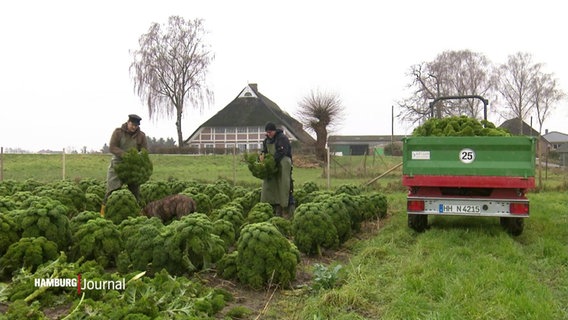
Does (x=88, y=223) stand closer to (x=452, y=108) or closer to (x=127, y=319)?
(x=127, y=319)

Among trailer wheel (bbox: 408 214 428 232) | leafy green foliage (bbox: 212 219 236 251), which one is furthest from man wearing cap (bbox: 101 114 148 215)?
trailer wheel (bbox: 408 214 428 232)

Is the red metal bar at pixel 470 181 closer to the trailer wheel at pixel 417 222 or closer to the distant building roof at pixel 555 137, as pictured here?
the trailer wheel at pixel 417 222

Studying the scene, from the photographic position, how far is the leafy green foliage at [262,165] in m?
8.34

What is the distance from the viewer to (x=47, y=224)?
5043mm

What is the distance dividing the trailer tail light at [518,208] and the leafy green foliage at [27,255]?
5.65 m

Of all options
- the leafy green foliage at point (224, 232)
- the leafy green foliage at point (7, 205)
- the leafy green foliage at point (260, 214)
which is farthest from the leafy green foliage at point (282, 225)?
the leafy green foliage at point (7, 205)

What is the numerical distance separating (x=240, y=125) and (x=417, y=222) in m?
44.0

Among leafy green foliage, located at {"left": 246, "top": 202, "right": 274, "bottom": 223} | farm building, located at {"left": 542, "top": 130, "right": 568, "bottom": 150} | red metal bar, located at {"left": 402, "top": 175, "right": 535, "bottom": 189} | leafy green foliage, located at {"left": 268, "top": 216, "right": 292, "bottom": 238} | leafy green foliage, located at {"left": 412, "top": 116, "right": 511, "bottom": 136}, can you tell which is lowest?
leafy green foliage, located at {"left": 268, "top": 216, "right": 292, "bottom": 238}

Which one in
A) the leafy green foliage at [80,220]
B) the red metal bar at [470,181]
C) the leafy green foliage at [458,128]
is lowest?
the leafy green foliage at [80,220]

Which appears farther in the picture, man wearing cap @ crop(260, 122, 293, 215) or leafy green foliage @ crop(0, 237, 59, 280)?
man wearing cap @ crop(260, 122, 293, 215)

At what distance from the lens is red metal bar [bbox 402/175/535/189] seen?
675cm

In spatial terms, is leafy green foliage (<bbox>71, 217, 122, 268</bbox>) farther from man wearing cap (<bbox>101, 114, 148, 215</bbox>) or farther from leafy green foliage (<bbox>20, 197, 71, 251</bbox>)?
man wearing cap (<bbox>101, 114, 148, 215</bbox>)

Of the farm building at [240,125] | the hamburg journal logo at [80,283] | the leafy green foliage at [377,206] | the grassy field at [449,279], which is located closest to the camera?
the hamburg journal logo at [80,283]

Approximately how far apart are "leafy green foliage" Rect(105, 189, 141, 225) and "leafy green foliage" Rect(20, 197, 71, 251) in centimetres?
180
